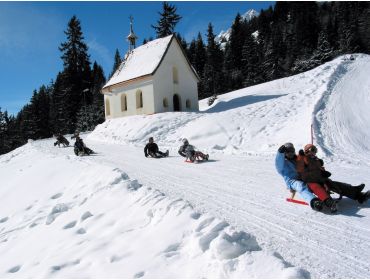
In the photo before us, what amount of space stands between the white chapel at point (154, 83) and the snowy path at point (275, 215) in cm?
1909

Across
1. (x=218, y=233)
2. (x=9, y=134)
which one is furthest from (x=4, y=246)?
(x=9, y=134)

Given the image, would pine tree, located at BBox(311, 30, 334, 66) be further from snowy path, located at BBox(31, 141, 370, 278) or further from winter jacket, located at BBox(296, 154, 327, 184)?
winter jacket, located at BBox(296, 154, 327, 184)

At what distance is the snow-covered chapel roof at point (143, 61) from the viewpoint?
31.2 m

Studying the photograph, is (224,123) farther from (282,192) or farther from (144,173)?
(282,192)

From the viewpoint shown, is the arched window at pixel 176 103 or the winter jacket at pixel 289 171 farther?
the arched window at pixel 176 103

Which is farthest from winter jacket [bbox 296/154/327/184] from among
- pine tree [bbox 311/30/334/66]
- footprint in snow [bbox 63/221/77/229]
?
pine tree [bbox 311/30/334/66]

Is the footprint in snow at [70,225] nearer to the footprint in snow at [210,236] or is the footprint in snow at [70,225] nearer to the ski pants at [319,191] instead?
the footprint in snow at [210,236]

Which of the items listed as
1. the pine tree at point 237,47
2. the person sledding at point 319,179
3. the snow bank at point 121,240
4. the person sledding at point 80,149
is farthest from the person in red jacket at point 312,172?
the pine tree at point 237,47

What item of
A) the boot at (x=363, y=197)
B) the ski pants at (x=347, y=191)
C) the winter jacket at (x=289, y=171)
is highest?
the winter jacket at (x=289, y=171)

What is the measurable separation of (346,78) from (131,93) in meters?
20.3

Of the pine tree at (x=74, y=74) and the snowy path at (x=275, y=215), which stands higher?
the pine tree at (x=74, y=74)

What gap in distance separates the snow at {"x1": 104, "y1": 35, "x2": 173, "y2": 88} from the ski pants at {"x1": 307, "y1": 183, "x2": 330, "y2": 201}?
81.6ft

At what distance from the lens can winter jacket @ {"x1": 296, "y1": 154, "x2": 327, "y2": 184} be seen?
730 centimetres

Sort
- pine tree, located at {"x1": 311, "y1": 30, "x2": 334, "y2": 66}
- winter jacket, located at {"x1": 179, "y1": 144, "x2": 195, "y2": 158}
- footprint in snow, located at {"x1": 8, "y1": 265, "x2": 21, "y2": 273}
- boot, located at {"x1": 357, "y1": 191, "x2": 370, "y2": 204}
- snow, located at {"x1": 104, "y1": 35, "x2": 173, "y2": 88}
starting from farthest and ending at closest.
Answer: pine tree, located at {"x1": 311, "y1": 30, "x2": 334, "y2": 66} < snow, located at {"x1": 104, "y1": 35, "x2": 173, "y2": 88} < winter jacket, located at {"x1": 179, "y1": 144, "x2": 195, "y2": 158} < boot, located at {"x1": 357, "y1": 191, "x2": 370, "y2": 204} < footprint in snow, located at {"x1": 8, "y1": 265, "x2": 21, "y2": 273}
